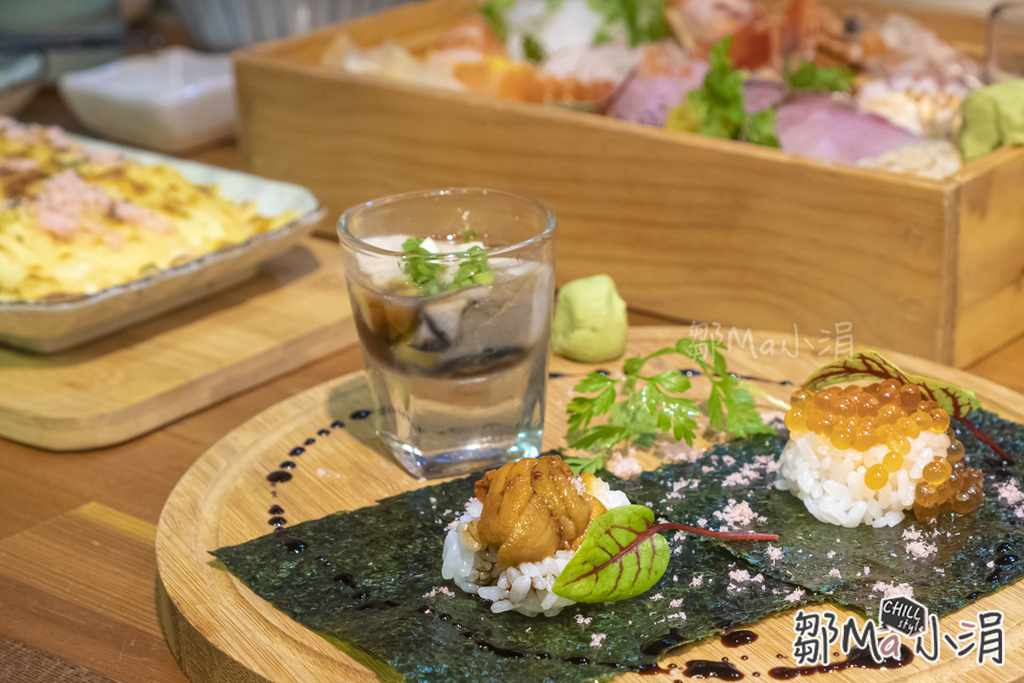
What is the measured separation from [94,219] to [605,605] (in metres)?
0.80

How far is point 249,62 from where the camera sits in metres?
1.52

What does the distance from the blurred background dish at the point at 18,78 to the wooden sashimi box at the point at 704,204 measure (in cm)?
59

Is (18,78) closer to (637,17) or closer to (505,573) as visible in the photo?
(637,17)

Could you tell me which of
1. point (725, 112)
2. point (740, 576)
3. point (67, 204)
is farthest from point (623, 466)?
point (67, 204)

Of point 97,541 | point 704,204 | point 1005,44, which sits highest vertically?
point 1005,44

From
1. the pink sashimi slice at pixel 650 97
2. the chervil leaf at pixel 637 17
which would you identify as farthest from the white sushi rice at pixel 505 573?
the chervil leaf at pixel 637 17

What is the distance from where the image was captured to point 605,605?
0.72 meters

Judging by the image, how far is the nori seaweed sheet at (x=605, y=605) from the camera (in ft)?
2.22

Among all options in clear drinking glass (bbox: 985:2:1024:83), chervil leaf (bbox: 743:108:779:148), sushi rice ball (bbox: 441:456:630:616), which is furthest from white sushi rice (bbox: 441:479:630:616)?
clear drinking glass (bbox: 985:2:1024:83)

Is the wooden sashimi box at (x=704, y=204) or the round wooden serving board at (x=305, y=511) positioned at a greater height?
the wooden sashimi box at (x=704, y=204)

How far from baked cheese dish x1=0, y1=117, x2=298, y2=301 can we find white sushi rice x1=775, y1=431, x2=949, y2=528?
748mm

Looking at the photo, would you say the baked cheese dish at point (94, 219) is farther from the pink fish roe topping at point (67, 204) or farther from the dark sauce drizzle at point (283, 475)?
the dark sauce drizzle at point (283, 475)

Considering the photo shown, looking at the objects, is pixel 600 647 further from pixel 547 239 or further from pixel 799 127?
pixel 799 127

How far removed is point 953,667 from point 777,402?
0.37 meters
